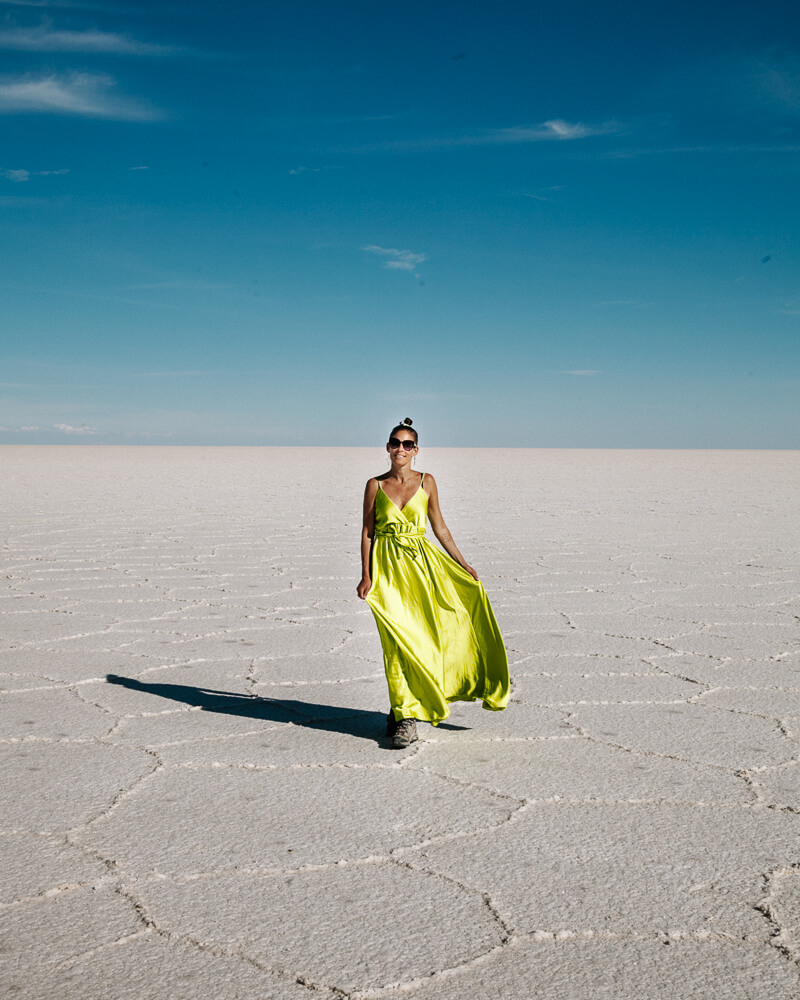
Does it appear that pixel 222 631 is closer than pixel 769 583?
Yes

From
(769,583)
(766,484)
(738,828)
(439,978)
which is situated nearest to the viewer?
(439,978)

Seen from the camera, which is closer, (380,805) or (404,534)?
(380,805)

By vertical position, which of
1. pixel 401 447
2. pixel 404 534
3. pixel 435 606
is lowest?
pixel 435 606

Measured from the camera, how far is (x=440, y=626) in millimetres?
2965

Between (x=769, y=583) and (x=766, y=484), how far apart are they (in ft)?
41.0

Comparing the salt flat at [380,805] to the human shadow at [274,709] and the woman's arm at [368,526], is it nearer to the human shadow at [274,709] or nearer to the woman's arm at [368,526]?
the human shadow at [274,709]

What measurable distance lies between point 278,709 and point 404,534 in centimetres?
75

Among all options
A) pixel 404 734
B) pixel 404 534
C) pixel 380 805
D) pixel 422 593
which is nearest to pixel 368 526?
pixel 404 534

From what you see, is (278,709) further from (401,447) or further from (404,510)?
(401,447)

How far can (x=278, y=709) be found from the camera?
10.6 feet

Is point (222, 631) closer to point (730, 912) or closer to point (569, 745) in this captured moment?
point (569, 745)

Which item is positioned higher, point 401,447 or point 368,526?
point 401,447

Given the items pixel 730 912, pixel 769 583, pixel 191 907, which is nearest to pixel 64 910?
pixel 191 907

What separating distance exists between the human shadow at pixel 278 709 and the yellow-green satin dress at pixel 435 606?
21 cm
